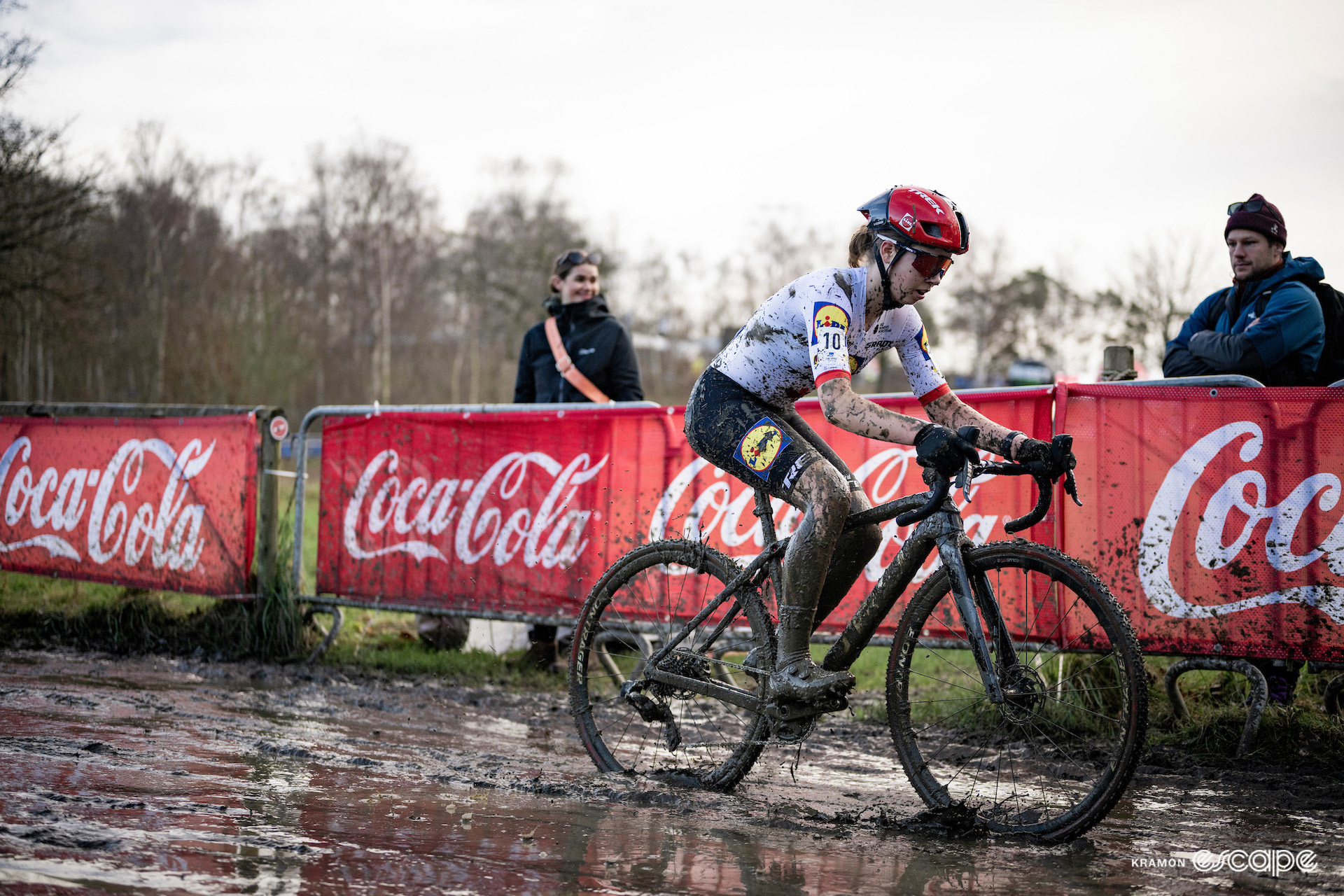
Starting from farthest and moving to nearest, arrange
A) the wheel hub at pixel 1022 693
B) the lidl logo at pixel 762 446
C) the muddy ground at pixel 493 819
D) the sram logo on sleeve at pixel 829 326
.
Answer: the lidl logo at pixel 762 446
the sram logo on sleeve at pixel 829 326
the wheel hub at pixel 1022 693
the muddy ground at pixel 493 819

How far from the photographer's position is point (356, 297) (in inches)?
1874

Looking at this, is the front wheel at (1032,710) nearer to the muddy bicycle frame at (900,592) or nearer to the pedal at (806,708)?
the muddy bicycle frame at (900,592)

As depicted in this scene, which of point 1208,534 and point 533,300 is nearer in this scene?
point 1208,534

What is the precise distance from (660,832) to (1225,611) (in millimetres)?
3136

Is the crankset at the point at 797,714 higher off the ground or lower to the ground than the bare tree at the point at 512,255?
lower

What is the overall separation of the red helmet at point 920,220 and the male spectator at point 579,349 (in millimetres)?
4014

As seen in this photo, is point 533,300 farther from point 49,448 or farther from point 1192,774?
point 1192,774

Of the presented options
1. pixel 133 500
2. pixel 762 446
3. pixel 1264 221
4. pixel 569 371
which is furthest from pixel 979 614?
pixel 133 500

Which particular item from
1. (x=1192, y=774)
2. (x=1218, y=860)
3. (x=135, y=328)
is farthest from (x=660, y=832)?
(x=135, y=328)

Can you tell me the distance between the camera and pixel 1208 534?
5.03m

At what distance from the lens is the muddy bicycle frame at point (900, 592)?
3.54 metres

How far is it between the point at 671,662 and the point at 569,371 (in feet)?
12.1

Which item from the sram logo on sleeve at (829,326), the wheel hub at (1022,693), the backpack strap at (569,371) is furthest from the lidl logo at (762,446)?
the backpack strap at (569,371)

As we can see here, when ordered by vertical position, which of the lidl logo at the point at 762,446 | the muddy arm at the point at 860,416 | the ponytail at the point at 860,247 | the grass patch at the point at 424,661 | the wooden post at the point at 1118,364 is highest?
the ponytail at the point at 860,247
